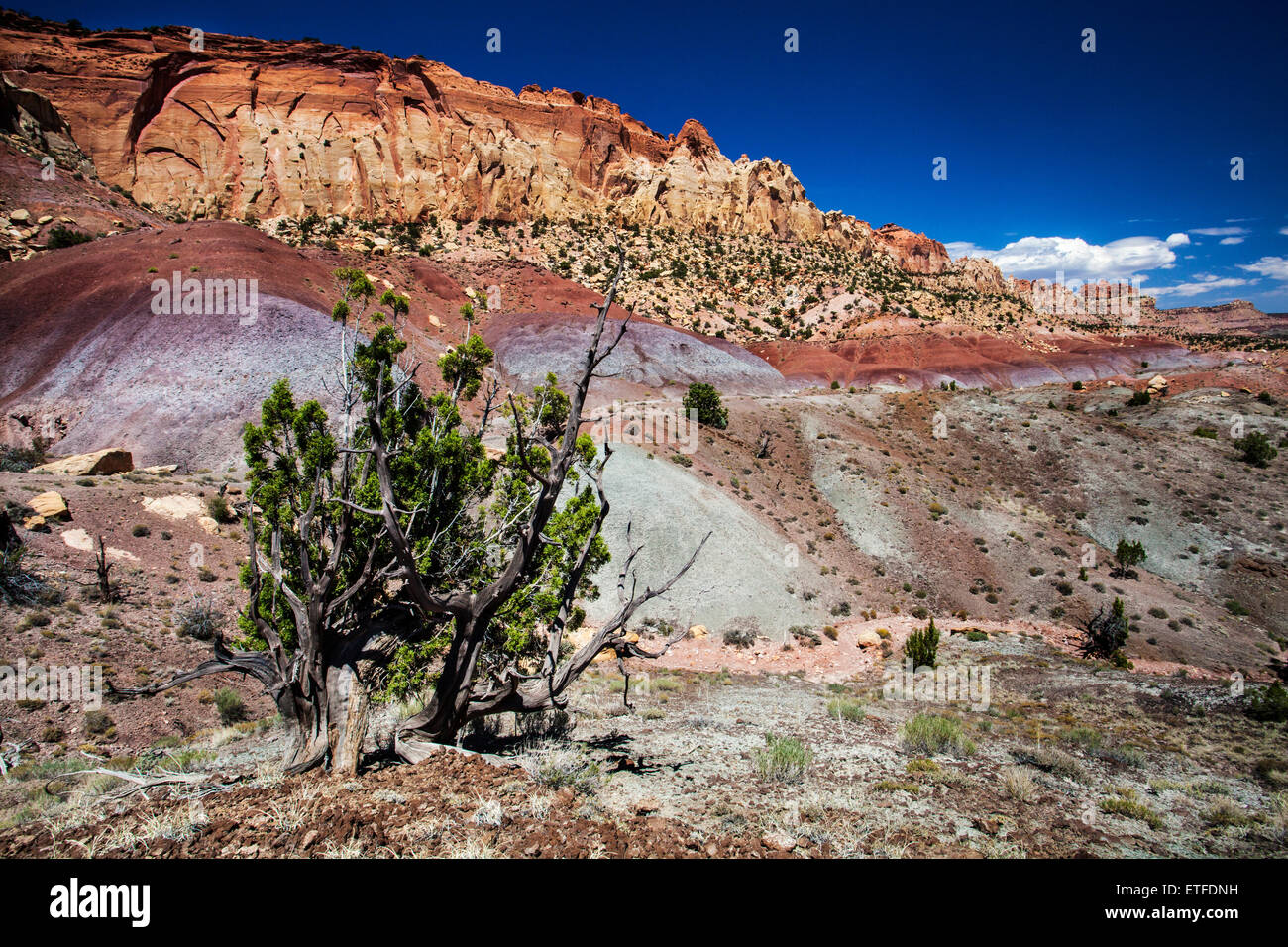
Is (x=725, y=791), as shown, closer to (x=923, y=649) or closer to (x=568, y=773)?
(x=568, y=773)

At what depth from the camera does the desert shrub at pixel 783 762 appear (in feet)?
22.4

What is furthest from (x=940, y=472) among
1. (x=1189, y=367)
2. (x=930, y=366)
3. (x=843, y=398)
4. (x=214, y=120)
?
(x=214, y=120)

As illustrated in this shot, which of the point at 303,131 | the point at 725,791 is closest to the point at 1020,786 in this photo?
the point at 725,791

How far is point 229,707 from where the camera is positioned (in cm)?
1173

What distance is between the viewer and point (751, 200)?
74.7m

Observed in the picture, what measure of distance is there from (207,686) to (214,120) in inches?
2423

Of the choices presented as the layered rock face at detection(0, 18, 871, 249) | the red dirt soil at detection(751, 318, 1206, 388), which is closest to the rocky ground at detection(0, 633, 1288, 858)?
the red dirt soil at detection(751, 318, 1206, 388)

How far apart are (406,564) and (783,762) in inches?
198

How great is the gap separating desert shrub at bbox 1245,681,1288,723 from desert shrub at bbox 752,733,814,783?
950 centimetres

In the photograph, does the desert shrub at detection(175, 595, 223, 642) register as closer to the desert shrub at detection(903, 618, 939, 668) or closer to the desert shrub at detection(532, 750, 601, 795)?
the desert shrub at detection(532, 750, 601, 795)

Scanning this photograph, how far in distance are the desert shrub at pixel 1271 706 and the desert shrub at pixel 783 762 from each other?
9497 millimetres

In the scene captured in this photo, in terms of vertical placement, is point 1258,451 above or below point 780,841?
above

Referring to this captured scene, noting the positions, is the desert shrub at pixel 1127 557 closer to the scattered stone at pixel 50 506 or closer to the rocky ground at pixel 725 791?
the rocky ground at pixel 725 791
